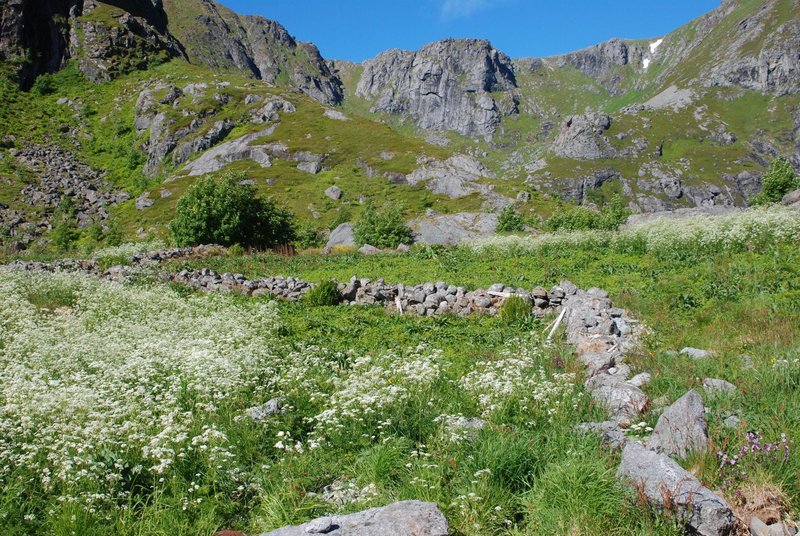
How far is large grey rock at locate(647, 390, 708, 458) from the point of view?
5.91m

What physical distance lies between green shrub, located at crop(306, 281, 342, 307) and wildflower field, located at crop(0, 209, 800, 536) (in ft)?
13.7

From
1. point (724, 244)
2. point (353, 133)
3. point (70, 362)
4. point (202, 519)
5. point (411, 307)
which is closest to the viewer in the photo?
point (202, 519)

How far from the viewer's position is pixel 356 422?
24.6 ft

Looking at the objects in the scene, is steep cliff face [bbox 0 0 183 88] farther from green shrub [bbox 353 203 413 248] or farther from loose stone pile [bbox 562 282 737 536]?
loose stone pile [bbox 562 282 737 536]

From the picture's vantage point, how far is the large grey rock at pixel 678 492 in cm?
479

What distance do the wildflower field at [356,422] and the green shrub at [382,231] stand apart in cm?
3419

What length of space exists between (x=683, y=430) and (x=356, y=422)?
14.4 ft

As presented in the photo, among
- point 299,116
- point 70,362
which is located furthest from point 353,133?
point 70,362

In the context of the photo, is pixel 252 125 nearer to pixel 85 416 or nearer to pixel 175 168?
pixel 175 168

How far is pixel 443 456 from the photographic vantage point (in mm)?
6402

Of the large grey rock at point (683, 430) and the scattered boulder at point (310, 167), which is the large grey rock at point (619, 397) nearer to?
the large grey rock at point (683, 430)

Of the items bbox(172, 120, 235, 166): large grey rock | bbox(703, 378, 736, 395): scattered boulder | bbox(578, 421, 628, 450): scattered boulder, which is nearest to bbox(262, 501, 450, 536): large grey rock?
bbox(578, 421, 628, 450): scattered boulder

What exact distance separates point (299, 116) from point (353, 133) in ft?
51.0

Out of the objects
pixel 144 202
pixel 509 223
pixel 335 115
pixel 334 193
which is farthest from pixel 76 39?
pixel 509 223
